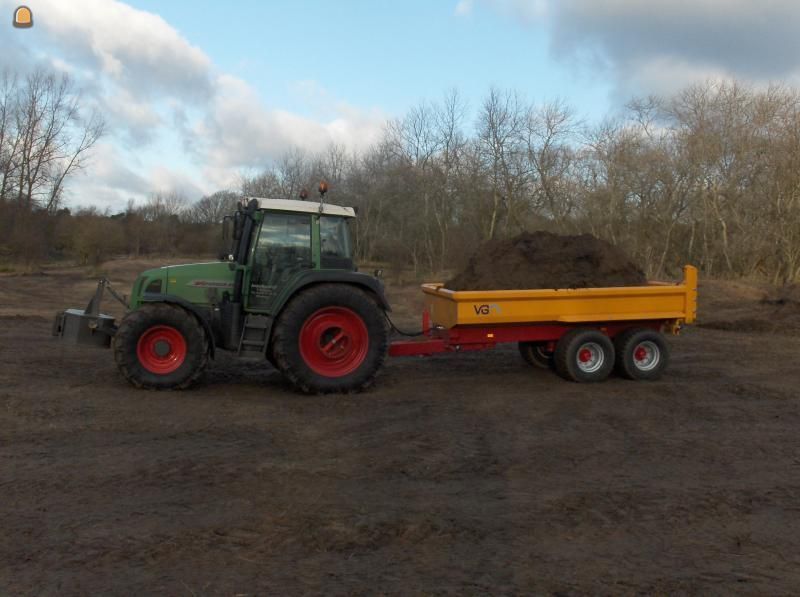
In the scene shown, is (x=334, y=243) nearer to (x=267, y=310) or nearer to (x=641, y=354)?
(x=267, y=310)

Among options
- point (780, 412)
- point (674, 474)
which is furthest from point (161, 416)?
point (780, 412)

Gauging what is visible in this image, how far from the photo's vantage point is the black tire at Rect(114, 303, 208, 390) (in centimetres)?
751

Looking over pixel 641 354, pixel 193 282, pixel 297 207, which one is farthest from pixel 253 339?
pixel 641 354

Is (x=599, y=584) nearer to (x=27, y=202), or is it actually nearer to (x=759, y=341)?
(x=759, y=341)

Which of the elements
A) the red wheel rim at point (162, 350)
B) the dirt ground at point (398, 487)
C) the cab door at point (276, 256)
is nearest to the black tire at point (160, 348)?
the red wheel rim at point (162, 350)

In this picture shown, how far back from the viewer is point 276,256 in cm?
801

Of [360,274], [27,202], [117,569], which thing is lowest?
[117,569]

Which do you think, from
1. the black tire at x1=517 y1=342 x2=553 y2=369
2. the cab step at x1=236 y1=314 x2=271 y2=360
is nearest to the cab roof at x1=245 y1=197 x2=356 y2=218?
the cab step at x1=236 y1=314 x2=271 y2=360

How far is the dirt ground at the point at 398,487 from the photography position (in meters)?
3.62

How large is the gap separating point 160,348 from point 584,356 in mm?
4971

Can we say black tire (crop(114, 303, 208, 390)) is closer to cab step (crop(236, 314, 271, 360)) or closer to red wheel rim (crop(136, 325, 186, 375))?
red wheel rim (crop(136, 325, 186, 375))

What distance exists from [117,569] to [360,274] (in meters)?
4.96

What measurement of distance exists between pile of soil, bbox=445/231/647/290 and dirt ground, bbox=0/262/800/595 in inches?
49.0

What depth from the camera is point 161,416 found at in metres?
6.67
